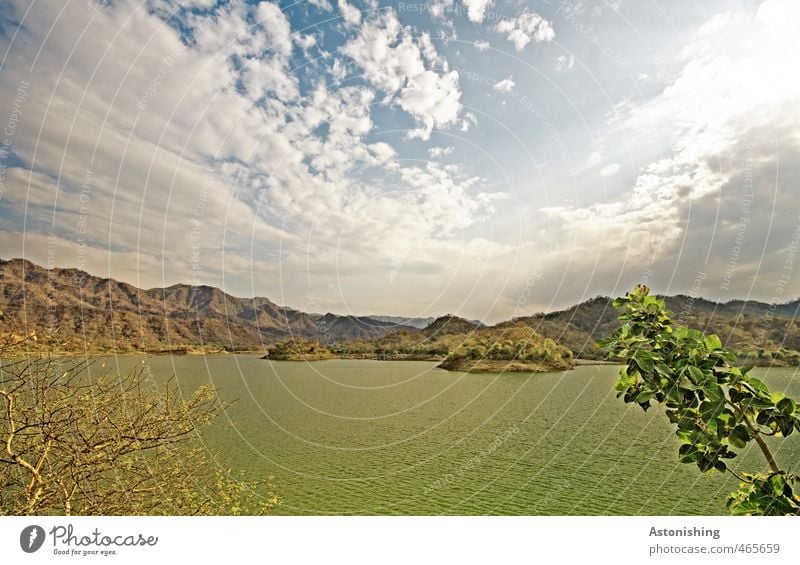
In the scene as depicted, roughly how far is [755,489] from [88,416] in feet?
11.7

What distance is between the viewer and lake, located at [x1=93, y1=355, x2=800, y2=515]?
23.7 feet

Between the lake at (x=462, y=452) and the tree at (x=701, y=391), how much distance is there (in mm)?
3324

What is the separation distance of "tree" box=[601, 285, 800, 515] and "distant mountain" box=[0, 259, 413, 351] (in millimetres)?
3118

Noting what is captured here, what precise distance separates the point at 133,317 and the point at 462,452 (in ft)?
55.3

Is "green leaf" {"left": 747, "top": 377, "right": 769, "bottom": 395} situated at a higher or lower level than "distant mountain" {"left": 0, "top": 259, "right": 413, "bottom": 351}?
lower

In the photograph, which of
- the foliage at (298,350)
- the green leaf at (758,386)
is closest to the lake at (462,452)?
the foliage at (298,350)

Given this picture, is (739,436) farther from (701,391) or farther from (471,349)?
(471,349)

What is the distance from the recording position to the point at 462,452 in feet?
35.1

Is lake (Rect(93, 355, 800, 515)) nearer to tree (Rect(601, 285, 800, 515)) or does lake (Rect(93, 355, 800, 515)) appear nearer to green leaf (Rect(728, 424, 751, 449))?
tree (Rect(601, 285, 800, 515))
